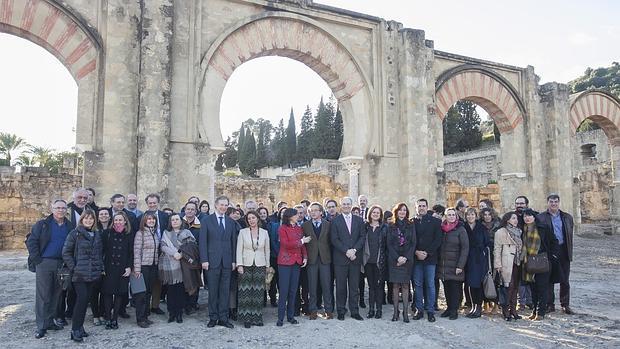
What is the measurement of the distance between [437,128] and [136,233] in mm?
7778

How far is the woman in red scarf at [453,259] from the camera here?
494 centimetres

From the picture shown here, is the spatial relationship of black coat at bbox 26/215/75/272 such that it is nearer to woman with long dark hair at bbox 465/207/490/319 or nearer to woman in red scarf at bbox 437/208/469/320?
woman in red scarf at bbox 437/208/469/320

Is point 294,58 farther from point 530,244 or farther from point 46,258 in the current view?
point 46,258

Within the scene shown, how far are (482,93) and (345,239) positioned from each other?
8.29 meters

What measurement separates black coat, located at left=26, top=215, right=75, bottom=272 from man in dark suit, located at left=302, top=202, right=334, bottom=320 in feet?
8.35

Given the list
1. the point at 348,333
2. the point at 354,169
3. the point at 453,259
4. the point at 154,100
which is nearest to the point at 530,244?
the point at 453,259

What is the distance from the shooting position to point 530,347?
4.00 m

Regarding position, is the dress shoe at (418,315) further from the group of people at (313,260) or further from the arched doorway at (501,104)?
the arched doorway at (501,104)

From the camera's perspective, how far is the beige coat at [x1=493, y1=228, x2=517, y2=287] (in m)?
4.96

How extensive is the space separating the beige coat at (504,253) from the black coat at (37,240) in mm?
4573

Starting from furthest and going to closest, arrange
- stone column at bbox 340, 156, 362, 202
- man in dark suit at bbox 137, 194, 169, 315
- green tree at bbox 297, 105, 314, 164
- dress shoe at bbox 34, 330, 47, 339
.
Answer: green tree at bbox 297, 105, 314, 164, stone column at bbox 340, 156, 362, 202, man in dark suit at bbox 137, 194, 169, 315, dress shoe at bbox 34, 330, 47, 339

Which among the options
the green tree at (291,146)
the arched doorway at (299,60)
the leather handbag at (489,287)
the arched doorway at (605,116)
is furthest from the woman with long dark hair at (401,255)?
the green tree at (291,146)

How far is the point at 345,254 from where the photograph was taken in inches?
196

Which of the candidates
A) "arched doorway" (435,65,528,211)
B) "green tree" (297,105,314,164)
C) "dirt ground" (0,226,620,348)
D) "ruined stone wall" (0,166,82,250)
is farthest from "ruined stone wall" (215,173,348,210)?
"green tree" (297,105,314,164)
